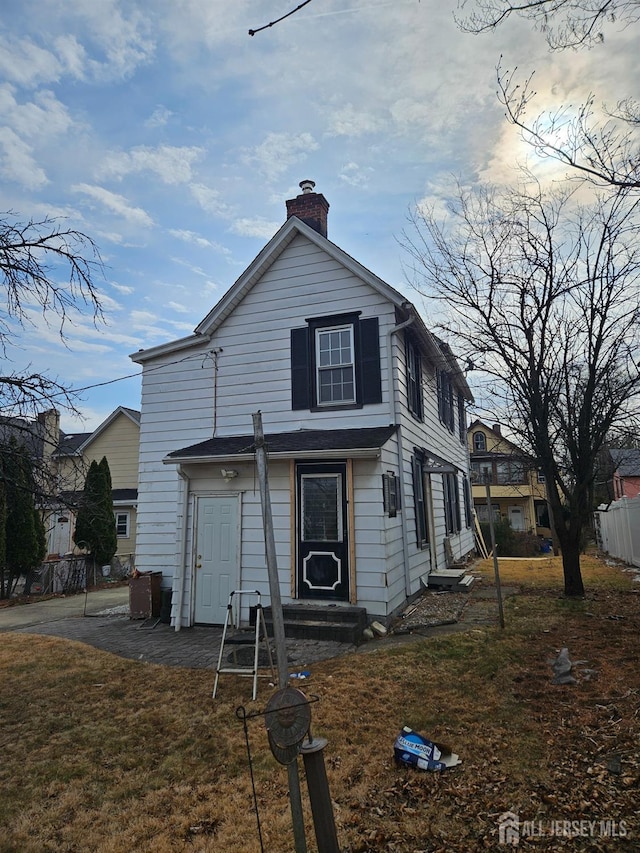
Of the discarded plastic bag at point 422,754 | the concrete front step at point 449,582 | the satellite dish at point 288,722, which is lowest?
the discarded plastic bag at point 422,754

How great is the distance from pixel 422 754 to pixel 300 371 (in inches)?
281

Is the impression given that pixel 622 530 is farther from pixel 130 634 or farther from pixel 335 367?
pixel 130 634

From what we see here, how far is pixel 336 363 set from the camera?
31.8 ft

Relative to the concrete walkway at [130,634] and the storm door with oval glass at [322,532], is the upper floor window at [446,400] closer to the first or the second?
the storm door with oval glass at [322,532]

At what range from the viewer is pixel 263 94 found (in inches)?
191

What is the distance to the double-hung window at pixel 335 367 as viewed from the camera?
9.59 metres

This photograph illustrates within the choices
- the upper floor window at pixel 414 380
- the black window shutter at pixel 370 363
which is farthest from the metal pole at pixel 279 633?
the upper floor window at pixel 414 380

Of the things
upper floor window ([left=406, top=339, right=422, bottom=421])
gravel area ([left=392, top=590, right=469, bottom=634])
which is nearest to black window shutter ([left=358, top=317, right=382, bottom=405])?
upper floor window ([left=406, top=339, right=422, bottom=421])

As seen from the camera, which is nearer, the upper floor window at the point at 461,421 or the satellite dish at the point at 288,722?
the satellite dish at the point at 288,722

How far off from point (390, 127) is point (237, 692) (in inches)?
320

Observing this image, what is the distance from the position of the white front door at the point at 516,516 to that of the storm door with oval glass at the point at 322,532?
102 feet

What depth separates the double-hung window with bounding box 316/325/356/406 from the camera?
9594mm

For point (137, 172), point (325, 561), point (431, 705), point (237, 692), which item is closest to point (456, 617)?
point (325, 561)

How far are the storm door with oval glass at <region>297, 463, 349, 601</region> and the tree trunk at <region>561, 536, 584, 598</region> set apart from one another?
16.8ft
